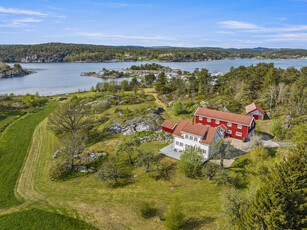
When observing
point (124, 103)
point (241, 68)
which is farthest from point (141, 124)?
point (241, 68)

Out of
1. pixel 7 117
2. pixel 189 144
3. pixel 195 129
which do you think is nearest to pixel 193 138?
pixel 189 144

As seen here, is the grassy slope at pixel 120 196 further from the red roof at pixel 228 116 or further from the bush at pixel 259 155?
the red roof at pixel 228 116

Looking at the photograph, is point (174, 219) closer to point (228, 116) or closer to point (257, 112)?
point (228, 116)

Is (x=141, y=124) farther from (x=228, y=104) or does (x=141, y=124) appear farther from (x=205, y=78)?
(x=205, y=78)

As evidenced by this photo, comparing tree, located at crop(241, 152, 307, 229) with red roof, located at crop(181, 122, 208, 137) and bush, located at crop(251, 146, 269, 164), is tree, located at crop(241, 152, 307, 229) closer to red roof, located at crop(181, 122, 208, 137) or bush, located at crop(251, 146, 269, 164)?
bush, located at crop(251, 146, 269, 164)

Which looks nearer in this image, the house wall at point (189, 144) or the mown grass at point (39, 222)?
the mown grass at point (39, 222)

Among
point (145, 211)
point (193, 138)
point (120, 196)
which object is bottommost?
point (120, 196)

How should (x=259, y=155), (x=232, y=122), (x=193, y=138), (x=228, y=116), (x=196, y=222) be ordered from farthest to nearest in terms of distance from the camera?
(x=228, y=116) → (x=232, y=122) → (x=193, y=138) → (x=259, y=155) → (x=196, y=222)

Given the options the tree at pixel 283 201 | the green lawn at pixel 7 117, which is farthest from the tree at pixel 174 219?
the green lawn at pixel 7 117
